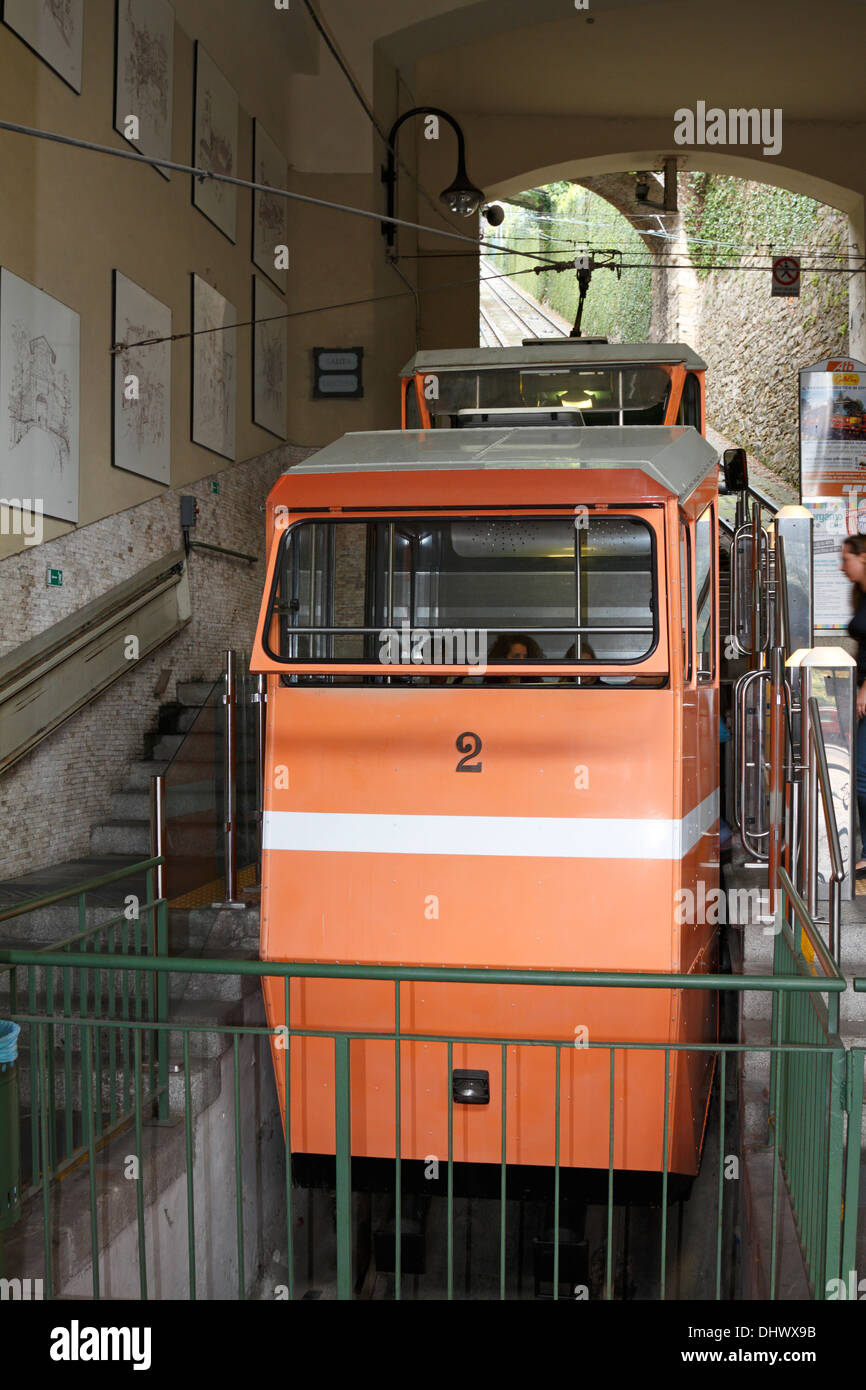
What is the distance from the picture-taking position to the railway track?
3569 cm

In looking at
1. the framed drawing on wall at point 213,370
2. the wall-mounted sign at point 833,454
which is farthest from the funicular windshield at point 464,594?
the wall-mounted sign at point 833,454

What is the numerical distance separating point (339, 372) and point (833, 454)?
16.6 ft

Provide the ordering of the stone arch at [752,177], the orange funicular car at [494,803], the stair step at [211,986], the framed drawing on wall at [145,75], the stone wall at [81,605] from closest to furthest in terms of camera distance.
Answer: the orange funicular car at [494,803] < the stair step at [211,986] < the stone wall at [81,605] < the framed drawing on wall at [145,75] < the stone arch at [752,177]

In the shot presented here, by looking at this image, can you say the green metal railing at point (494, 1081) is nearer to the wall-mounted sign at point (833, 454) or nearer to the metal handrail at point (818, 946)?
the metal handrail at point (818, 946)

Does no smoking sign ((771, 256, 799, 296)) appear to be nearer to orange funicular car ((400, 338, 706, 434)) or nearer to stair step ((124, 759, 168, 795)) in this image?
orange funicular car ((400, 338, 706, 434))

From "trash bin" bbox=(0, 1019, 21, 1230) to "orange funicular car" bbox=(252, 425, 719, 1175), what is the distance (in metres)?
1.10

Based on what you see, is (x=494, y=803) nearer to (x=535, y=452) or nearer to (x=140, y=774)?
(x=535, y=452)

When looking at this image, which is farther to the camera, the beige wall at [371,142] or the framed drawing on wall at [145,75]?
the framed drawing on wall at [145,75]

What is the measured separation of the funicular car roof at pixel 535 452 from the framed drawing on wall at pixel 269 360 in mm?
6364

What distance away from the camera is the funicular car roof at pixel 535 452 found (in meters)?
4.86

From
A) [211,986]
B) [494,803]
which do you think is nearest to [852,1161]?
[494,803]

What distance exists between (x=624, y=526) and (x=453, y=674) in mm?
904

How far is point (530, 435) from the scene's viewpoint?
5496 mm
